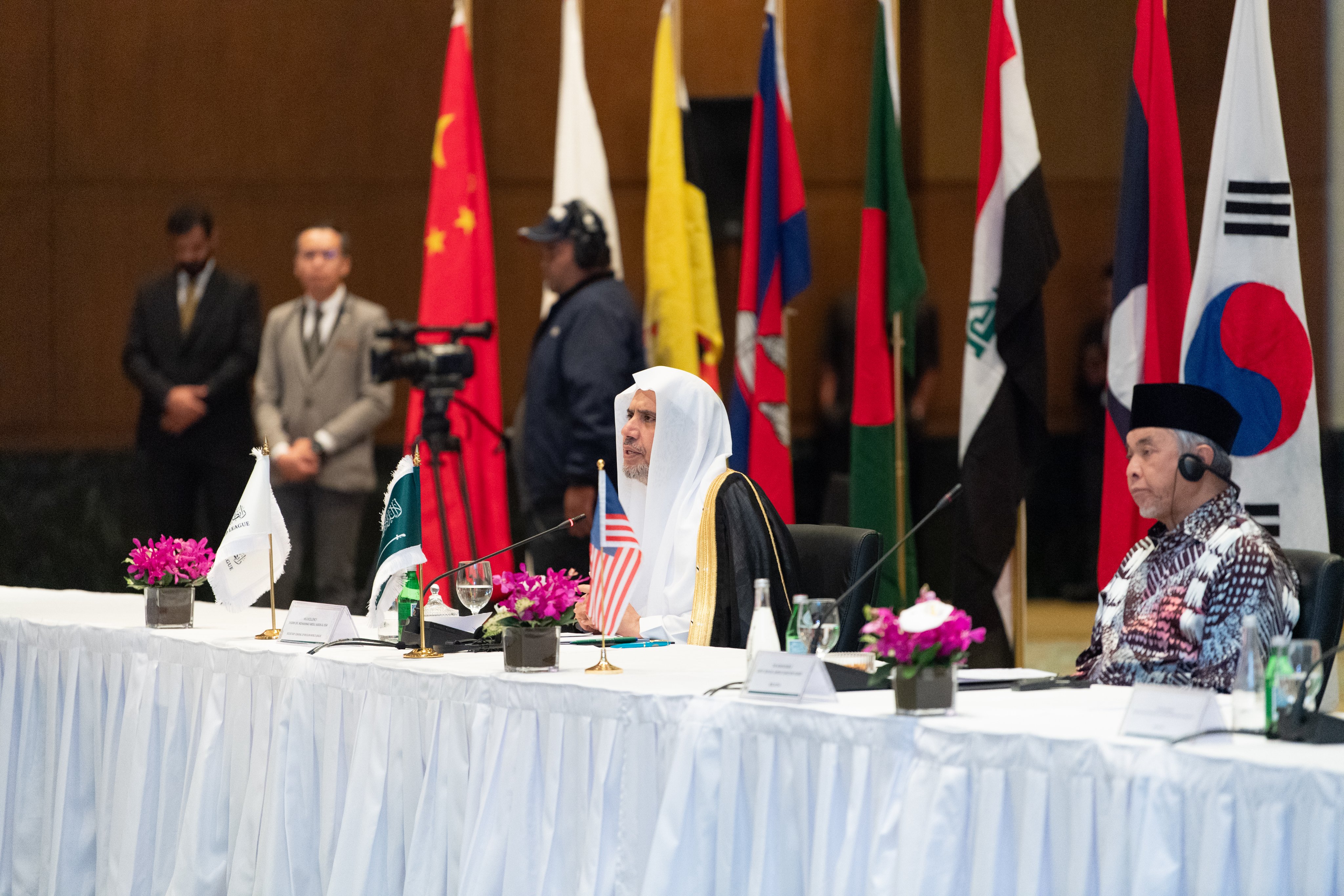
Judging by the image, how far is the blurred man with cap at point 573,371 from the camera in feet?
17.7

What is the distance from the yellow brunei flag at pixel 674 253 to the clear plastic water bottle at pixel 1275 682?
12.9ft

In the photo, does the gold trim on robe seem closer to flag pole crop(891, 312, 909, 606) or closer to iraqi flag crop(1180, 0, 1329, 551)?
iraqi flag crop(1180, 0, 1329, 551)

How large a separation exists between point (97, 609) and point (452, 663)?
4.81 feet

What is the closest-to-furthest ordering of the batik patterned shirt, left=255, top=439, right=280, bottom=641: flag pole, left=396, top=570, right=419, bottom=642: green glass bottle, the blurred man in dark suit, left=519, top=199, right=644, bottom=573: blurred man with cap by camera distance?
the batik patterned shirt → left=396, top=570, right=419, bottom=642: green glass bottle → left=255, top=439, right=280, bottom=641: flag pole → left=519, top=199, right=644, bottom=573: blurred man with cap → the blurred man in dark suit

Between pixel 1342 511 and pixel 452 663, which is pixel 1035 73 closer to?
pixel 1342 511

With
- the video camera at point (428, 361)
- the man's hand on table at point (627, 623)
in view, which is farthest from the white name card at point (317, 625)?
the video camera at point (428, 361)

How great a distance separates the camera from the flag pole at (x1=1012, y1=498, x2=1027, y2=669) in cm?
517

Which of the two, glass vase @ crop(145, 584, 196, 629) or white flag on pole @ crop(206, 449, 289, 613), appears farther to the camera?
glass vase @ crop(145, 584, 196, 629)

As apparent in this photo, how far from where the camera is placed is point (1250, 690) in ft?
6.57

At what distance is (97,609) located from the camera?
387 centimetres

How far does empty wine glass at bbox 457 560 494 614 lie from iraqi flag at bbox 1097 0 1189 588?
2366mm

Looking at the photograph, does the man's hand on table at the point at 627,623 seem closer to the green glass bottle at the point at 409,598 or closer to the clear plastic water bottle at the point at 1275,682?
the green glass bottle at the point at 409,598

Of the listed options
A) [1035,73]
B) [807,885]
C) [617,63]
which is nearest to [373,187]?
[617,63]

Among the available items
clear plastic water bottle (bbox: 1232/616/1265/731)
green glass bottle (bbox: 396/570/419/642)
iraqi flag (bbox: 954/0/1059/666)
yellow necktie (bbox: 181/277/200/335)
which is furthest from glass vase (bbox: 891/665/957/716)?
yellow necktie (bbox: 181/277/200/335)
